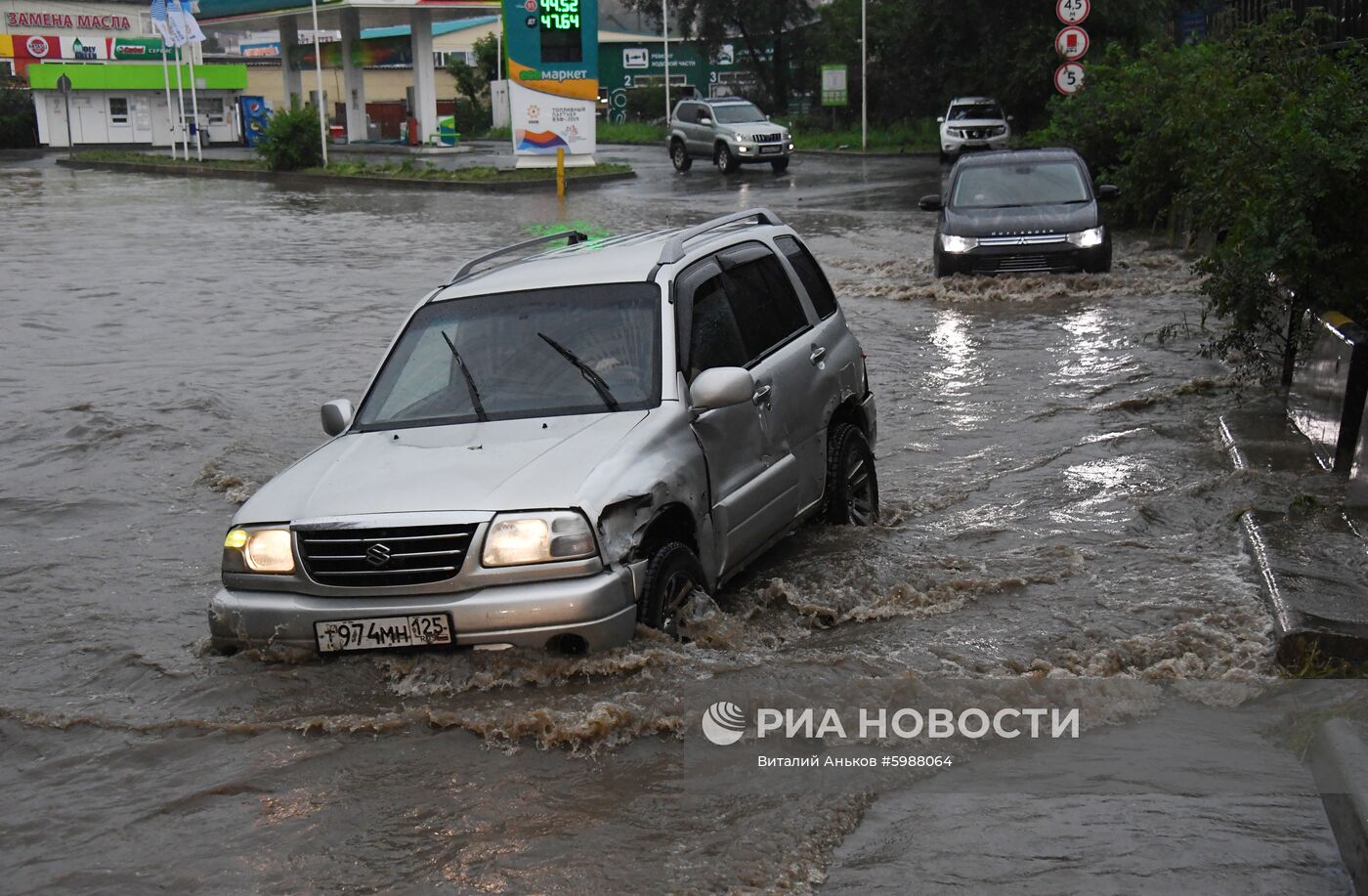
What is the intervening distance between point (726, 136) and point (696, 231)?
33.9m

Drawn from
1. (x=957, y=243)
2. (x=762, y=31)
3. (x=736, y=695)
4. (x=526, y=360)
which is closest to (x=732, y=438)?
(x=526, y=360)

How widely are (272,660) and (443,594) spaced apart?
2.63ft

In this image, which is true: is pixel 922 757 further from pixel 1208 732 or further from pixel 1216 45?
pixel 1216 45

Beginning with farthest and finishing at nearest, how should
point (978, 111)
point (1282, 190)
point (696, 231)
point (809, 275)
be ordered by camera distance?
1. point (978, 111)
2. point (1282, 190)
3. point (809, 275)
4. point (696, 231)

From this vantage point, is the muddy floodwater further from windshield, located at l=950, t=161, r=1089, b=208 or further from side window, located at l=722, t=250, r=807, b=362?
windshield, located at l=950, t=161, r=1089, b=208

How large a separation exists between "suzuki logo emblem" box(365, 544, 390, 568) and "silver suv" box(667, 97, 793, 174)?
117 feet

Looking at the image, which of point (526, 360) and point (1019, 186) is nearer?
point (526, 360)

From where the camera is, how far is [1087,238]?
17438 mm

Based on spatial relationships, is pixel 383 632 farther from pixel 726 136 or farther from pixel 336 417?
pixel 726 136

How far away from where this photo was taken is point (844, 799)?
4816 mm

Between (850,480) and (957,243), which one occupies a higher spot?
(957,243)

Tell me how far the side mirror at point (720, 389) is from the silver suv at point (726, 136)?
3478 cm

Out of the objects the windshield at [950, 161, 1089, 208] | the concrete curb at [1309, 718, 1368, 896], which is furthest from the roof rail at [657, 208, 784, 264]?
the windshield at [950, 161, 1089, 208]

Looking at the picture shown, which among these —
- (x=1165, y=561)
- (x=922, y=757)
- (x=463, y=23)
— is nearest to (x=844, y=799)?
(x=922, y=757)
